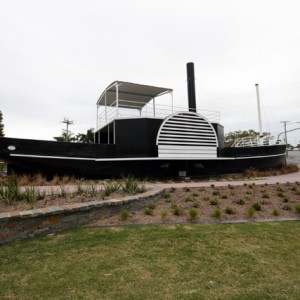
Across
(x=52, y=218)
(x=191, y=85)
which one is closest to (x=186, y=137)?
(x=191, y=85)

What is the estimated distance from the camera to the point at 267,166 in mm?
17547

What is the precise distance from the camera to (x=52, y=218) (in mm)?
4543

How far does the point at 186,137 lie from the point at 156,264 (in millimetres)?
10533

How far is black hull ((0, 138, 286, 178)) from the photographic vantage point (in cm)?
1062

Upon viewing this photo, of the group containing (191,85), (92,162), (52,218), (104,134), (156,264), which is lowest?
(156,264)

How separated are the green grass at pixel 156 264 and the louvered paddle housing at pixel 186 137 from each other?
324 inches

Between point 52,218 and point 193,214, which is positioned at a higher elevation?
point 52,218

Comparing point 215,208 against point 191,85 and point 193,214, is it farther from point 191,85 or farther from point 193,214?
point 191,85

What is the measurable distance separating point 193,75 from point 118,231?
1521 cm

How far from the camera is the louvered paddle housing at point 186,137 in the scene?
12.7m

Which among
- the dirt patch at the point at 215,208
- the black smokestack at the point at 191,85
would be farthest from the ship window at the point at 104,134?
the dirt patch at the point at 215,208

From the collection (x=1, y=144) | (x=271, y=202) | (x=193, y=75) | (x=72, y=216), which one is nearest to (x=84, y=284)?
(x=72, y=216)

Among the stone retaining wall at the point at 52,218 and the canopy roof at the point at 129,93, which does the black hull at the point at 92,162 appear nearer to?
the canopy roof at the point at 129,93

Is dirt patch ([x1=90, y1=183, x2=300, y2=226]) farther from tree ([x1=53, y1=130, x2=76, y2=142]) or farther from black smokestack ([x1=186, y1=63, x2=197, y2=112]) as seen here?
tree ([x1=53, y1=130, x2=76, y2=142])
